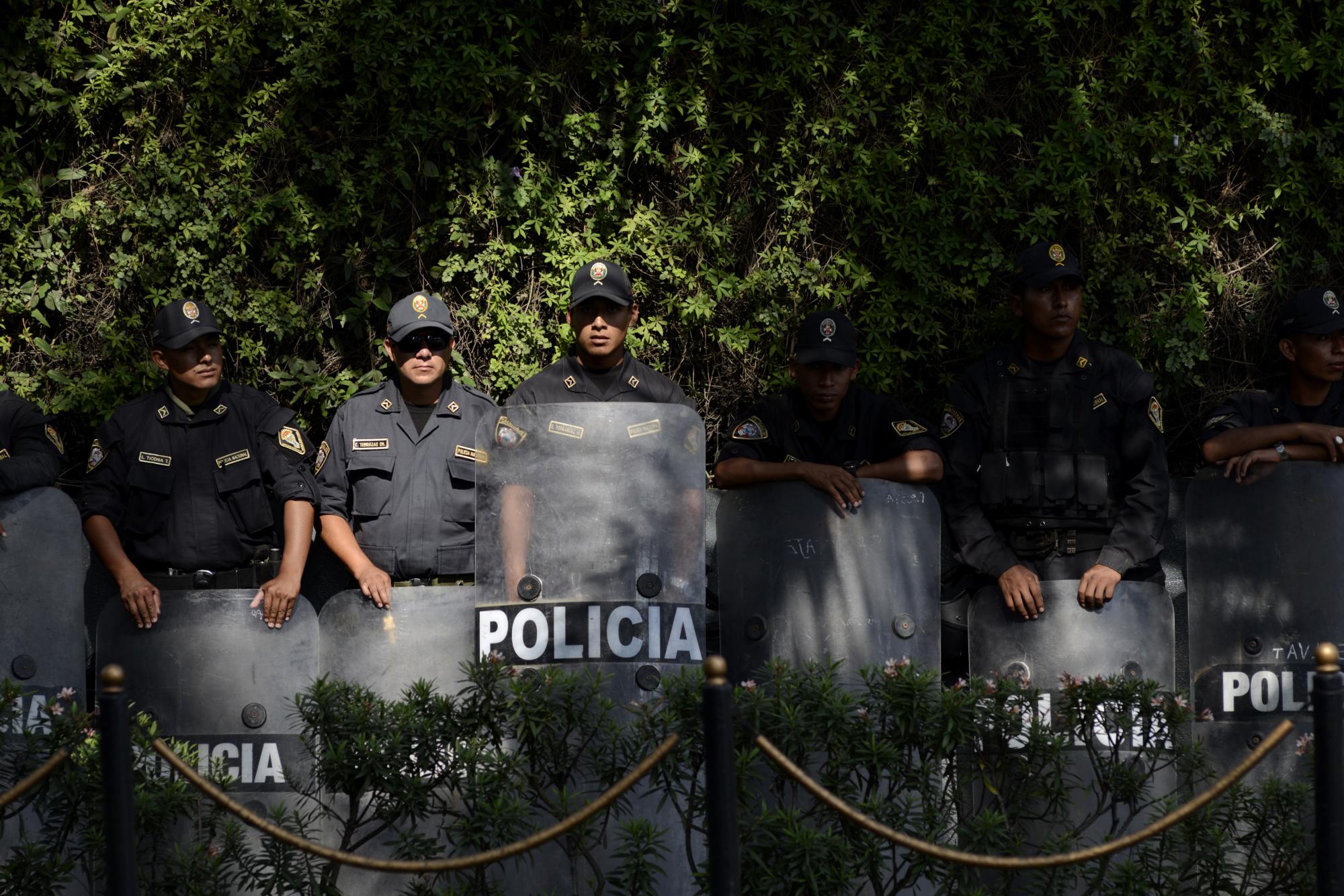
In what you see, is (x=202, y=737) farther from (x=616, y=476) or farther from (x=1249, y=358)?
(x=1249, y=358)

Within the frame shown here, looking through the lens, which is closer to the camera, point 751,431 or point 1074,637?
point 1074,637

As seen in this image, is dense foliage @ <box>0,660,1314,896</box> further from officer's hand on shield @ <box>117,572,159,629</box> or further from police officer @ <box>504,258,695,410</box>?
police officer @ <box>504,258,695,410</box>

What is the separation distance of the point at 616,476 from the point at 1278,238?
12.1ft

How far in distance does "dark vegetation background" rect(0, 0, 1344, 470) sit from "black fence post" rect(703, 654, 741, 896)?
3507mm

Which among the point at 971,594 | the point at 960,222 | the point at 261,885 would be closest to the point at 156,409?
the point at 261,885

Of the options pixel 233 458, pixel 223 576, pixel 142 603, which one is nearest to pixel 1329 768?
pixel 142 603

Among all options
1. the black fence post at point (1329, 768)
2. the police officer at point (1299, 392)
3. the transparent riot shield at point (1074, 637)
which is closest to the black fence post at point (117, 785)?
the black fence post at point (1329, 768)

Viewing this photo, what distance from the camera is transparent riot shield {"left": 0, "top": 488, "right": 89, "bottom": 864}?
193 inches

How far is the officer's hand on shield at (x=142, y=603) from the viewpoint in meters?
4.99

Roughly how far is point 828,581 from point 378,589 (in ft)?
4.69

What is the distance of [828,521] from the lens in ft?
16.6

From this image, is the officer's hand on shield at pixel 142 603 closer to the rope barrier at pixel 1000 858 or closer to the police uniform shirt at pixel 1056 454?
the rope barrier at pixel 1000 858

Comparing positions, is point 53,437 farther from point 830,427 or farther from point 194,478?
point 830,427

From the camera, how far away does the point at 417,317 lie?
5.52 m
